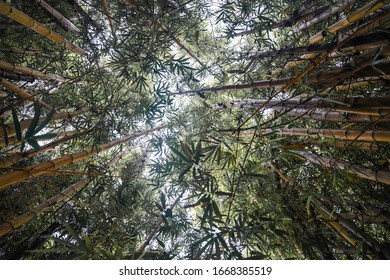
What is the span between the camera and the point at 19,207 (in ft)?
8.21

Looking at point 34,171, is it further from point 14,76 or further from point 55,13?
point 55,13

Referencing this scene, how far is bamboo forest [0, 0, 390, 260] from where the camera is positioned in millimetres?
1356

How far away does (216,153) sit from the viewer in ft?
5.50

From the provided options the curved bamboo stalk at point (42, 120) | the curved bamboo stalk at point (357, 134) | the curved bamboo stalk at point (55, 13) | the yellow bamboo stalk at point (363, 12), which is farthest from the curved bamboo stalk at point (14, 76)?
the yellow bamboo stalk at point (363, 12)

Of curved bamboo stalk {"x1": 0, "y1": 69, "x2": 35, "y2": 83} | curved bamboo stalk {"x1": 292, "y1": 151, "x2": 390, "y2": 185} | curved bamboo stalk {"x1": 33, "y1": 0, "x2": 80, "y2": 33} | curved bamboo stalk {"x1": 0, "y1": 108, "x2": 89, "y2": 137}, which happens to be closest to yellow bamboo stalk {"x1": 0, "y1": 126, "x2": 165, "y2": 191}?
curved bamboo stalk {"x1": 0, "y1": 108, "x2": 89, "y2": 137}

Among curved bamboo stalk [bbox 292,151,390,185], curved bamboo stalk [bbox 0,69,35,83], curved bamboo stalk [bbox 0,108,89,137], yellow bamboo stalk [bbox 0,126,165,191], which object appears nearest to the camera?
yellow bamboo stalk [bbox 0,126,165,191]

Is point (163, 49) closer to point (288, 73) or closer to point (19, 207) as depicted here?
point (288, 73)

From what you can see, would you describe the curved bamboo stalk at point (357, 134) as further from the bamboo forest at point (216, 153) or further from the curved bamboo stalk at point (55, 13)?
the curved bamboo stalk at point (55, 13)

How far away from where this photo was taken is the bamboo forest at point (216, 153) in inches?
53.4

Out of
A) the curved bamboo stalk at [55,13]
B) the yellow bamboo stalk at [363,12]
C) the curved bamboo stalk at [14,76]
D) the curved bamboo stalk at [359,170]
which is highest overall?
the curved bamboo stalk at [55,13]

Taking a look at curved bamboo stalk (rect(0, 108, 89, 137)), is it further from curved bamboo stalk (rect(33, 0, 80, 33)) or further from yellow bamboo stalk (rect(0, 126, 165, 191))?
curved bamboo stalk (rect(33, 0, 80, 33))

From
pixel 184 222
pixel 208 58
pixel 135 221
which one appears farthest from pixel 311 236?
pixel 208 58

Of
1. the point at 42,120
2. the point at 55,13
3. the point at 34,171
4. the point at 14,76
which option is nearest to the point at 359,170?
the point at 34,171

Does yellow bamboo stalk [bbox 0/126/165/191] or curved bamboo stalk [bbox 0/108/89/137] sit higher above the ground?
curved bamboo stalk [bbox 0/108/89/137]
